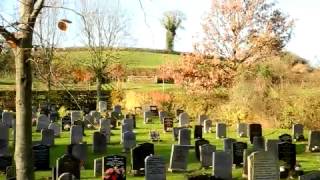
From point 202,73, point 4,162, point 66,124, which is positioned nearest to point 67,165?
point 4,162

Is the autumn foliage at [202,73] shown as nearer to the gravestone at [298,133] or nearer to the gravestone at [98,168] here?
the gravestone at [298,133]

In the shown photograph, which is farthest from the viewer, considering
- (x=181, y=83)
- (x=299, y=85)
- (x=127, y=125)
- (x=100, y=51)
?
(x=100, y=51)

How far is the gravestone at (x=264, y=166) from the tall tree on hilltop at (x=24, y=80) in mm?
8039

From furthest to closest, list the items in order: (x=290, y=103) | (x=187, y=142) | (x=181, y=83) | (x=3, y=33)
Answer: (x=181, y=83), (x=290, y=103), (x=187, y=142), (x=3, y=33)

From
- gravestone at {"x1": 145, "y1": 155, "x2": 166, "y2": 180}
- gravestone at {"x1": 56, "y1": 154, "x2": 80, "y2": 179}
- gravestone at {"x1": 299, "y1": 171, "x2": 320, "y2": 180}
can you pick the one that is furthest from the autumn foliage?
gravestone at {"x1": 299, "y1": 171, "x2": 320, "y2": 180}

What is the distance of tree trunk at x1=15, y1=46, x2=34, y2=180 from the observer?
618cm

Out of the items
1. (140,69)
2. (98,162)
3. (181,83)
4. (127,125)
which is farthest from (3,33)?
(140,69)

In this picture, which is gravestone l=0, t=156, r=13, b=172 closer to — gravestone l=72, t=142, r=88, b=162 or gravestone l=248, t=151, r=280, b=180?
gravestone l=72, t=142, r=88, b=162

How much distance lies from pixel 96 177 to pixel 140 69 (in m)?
54.4

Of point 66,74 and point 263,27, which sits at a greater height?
point 263,27

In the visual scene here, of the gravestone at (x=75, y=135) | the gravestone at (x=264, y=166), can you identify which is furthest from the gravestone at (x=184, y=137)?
the gravestone at (x=264, y=166)

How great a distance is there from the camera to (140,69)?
69.4 meters

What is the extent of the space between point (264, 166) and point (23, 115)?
27.6 feet

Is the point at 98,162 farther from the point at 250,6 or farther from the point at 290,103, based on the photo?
the point at 250,6
